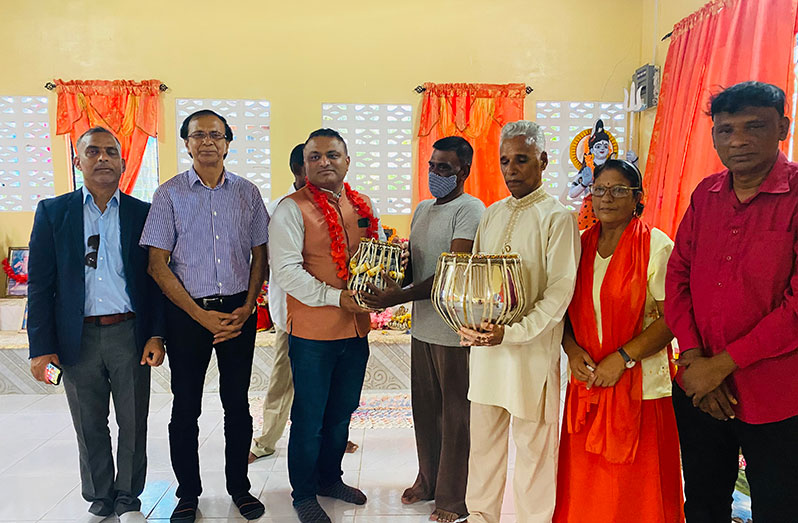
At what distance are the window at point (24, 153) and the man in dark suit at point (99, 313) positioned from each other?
11.8 ft

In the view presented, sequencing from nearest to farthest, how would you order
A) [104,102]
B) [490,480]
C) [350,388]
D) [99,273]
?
[490,480] → [99,273] → [350,388] → [104,102]

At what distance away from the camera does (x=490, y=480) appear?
2080mm

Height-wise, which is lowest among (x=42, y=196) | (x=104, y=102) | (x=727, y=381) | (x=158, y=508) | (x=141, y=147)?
(x=158, y=508)

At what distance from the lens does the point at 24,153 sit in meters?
5.21

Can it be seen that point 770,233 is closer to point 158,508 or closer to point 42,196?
point 158,508

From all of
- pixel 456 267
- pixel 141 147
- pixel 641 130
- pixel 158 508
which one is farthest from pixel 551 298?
pixel 141 147

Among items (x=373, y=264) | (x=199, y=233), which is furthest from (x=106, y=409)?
(x=373, y=264)

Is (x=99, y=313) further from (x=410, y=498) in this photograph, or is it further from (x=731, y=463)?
(x=731, y=463)

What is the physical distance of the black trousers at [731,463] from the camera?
1465 mm

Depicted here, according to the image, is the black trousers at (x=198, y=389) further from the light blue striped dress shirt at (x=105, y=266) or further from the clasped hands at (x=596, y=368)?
the clasped hands at (x=596, y=368)

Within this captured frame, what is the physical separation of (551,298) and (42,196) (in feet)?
17.2

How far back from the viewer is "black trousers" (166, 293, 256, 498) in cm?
227

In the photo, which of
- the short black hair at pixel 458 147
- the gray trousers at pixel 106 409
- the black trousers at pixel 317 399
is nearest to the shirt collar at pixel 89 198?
the gray trousers at pixel 106 409

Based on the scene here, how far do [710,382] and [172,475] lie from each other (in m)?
2.58
